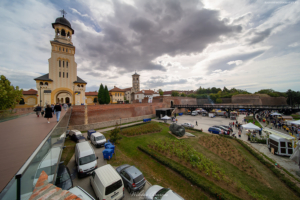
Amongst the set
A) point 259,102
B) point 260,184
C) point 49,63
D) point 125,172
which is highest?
point 49,63

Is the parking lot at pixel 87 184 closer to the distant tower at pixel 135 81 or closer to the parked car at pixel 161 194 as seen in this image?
the parked car at pixel 161 194

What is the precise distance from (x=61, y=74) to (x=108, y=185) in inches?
1123

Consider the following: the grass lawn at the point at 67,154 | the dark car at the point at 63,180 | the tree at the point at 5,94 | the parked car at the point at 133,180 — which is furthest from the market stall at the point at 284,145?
the tree at the point at 5,94

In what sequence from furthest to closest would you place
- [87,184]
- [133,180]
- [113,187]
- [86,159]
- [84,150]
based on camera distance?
[84,150] → [86,159] → [87,184] → [133,180] → [113,187]

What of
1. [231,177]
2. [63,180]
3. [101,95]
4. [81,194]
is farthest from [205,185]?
[101,95]

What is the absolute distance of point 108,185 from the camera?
17.5 ft

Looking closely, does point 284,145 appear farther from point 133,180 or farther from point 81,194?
point 81,194

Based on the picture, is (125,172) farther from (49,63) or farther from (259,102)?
(259,102)

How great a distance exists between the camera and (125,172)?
6.81 m


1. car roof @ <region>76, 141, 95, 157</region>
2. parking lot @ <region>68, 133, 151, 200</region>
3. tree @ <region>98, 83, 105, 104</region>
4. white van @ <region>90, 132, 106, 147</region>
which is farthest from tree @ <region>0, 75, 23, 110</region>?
tree @ <region>98, 83, 105, 104</region>

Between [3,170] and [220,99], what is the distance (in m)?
63.5

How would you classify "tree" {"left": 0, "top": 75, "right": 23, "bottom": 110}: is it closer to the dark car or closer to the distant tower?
the dark car

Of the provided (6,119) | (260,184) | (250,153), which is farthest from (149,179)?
(6,119)

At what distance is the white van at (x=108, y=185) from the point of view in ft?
17.4
